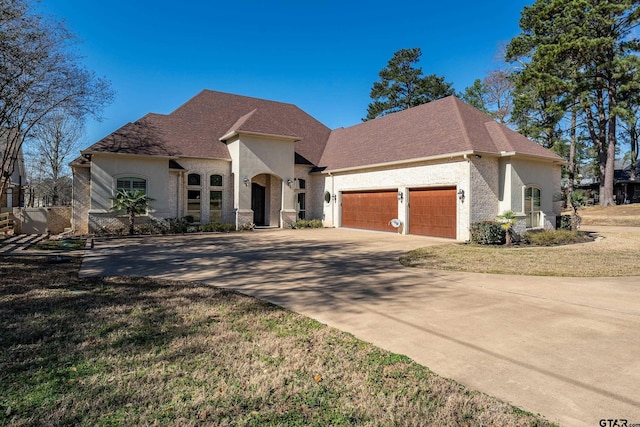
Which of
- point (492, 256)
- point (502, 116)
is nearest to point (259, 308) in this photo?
point (492, 256)

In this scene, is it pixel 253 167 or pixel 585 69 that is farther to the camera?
pixel 585 69

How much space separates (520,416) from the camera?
104 inches

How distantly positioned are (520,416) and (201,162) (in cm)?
1931

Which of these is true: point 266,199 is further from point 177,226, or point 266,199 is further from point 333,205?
point 177,226

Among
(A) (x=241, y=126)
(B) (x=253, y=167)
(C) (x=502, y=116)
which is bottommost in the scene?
(B) (x=253, y=167)

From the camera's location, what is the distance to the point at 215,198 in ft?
66.3

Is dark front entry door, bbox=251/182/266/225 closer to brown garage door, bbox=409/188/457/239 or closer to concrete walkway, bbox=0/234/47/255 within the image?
brown garage door, bbox=409/188/457/239

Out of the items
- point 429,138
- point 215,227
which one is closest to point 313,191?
point 215,227

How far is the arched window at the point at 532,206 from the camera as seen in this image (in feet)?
52.2

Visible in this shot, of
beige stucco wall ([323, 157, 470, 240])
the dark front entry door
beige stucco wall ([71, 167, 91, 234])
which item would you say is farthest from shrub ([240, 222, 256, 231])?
beige stucco wall ([71, 167, 91, 234])

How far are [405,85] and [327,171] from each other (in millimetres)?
23424

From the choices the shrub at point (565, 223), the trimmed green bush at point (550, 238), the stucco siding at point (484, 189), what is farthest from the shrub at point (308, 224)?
the shrub at point (565, 223)

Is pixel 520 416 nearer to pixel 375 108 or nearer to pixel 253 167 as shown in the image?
pixel 253 167

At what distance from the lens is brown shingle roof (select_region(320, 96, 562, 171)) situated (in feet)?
50.7
